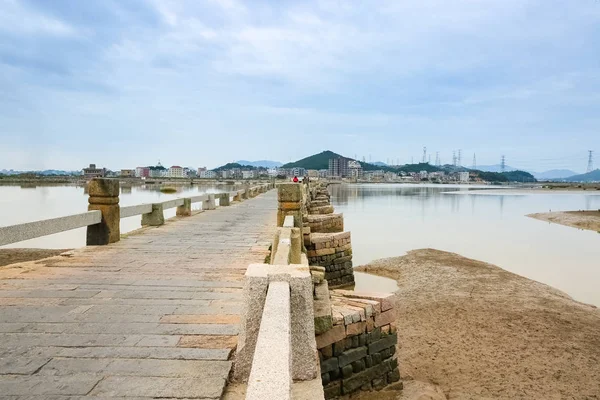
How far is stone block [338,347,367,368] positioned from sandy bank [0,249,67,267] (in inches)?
569

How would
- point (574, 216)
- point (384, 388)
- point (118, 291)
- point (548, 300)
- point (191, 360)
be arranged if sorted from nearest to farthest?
point (191, 360) → point (118, 291) → point (384, 388) → point (548, 300) → point (574, 216)

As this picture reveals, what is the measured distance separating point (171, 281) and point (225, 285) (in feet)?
2.46

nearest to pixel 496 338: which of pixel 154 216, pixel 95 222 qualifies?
pixel 154 216

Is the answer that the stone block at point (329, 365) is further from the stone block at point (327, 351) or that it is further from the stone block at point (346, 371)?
the stone block at point (346, 371)

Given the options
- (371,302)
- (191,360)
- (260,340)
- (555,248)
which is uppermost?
(260,340)

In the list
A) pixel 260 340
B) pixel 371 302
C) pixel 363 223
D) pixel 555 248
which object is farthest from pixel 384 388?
pixel 363 223

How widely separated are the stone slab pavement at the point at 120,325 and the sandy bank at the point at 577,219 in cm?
3594

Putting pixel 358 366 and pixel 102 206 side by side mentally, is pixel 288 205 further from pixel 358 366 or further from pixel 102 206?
pixel 358 366

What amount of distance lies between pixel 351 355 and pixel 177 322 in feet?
10.2

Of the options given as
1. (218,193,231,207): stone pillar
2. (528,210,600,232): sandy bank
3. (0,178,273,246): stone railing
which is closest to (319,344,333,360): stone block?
(0,178,273,246): stone railing

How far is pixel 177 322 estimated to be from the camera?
3975 mm

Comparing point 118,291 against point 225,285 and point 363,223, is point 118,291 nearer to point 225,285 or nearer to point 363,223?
point 225,285

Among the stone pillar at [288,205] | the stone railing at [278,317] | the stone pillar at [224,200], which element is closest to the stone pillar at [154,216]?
the stone pillar at [288,205]

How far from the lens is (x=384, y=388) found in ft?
23.1
